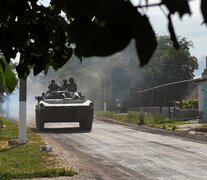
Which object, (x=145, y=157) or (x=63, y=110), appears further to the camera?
(x=63, y=110)

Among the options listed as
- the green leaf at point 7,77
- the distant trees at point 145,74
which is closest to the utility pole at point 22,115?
the green leaf at point 7,77

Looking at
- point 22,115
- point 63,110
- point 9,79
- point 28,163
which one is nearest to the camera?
point 9,79

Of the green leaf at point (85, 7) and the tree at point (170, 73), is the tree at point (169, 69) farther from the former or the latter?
the green leaf at point (85, 7)

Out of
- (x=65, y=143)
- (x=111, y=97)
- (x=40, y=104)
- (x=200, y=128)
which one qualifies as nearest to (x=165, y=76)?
(x=111, y=97)

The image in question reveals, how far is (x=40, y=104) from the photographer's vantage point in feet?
69.4

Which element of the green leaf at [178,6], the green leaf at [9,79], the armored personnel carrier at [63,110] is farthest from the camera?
the armored personnel carrier at [63,110]

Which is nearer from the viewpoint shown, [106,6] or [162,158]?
[106,6]

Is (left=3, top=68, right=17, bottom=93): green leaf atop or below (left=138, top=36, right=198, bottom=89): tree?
below

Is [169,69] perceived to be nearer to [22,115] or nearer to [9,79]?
[22,115]

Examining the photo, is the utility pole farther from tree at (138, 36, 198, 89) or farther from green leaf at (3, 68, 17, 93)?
tree at (138, 36, 198, 89)

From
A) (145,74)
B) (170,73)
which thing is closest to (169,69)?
(170,73)

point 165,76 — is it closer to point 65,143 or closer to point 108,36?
point 65,143

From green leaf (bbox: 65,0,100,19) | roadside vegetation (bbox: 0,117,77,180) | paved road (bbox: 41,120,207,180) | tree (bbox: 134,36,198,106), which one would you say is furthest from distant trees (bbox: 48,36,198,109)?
green leaf (bbox: 65,0,100,19)

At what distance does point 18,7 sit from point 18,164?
8.68 m
